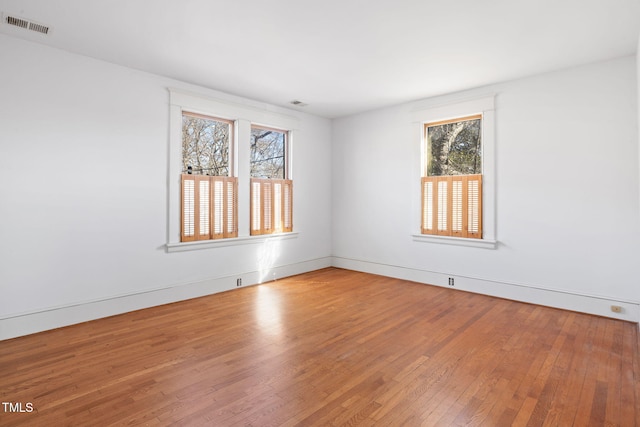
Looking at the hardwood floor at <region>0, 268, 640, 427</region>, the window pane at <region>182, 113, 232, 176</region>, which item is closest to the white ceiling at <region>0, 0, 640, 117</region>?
the window pane at <region>182, 113, 232, 176</region>

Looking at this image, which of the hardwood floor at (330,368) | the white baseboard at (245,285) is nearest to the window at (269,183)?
the white baseboard at (245,285)

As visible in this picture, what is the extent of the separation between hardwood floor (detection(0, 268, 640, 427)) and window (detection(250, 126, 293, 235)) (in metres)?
1.69

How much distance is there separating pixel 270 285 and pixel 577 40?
4848 millimetres

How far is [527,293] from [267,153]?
14.3 feet

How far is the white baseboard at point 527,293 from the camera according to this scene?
374 centimetres

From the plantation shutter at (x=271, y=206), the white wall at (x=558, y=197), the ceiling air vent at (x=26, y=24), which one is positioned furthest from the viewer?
the plantation shutter at (x=271, y=206)

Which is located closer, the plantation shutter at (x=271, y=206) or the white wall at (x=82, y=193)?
the white wall at (x=82, y=193)

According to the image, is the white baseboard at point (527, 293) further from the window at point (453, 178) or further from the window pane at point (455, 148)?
the window pane at point (455, 148)

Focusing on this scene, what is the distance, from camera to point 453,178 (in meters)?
4.96

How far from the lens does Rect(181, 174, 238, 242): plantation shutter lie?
451 centimetres

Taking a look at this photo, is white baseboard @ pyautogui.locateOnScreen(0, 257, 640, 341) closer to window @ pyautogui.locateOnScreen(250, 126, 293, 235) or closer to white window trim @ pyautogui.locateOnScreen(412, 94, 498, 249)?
white window trim @ pyautogui.locateOnScreen(412, 94, 498, 249)

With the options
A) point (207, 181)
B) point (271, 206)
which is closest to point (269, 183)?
point (271, 206)

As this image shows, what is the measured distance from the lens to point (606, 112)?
3.78 m

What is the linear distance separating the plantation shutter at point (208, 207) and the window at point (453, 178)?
302cm
